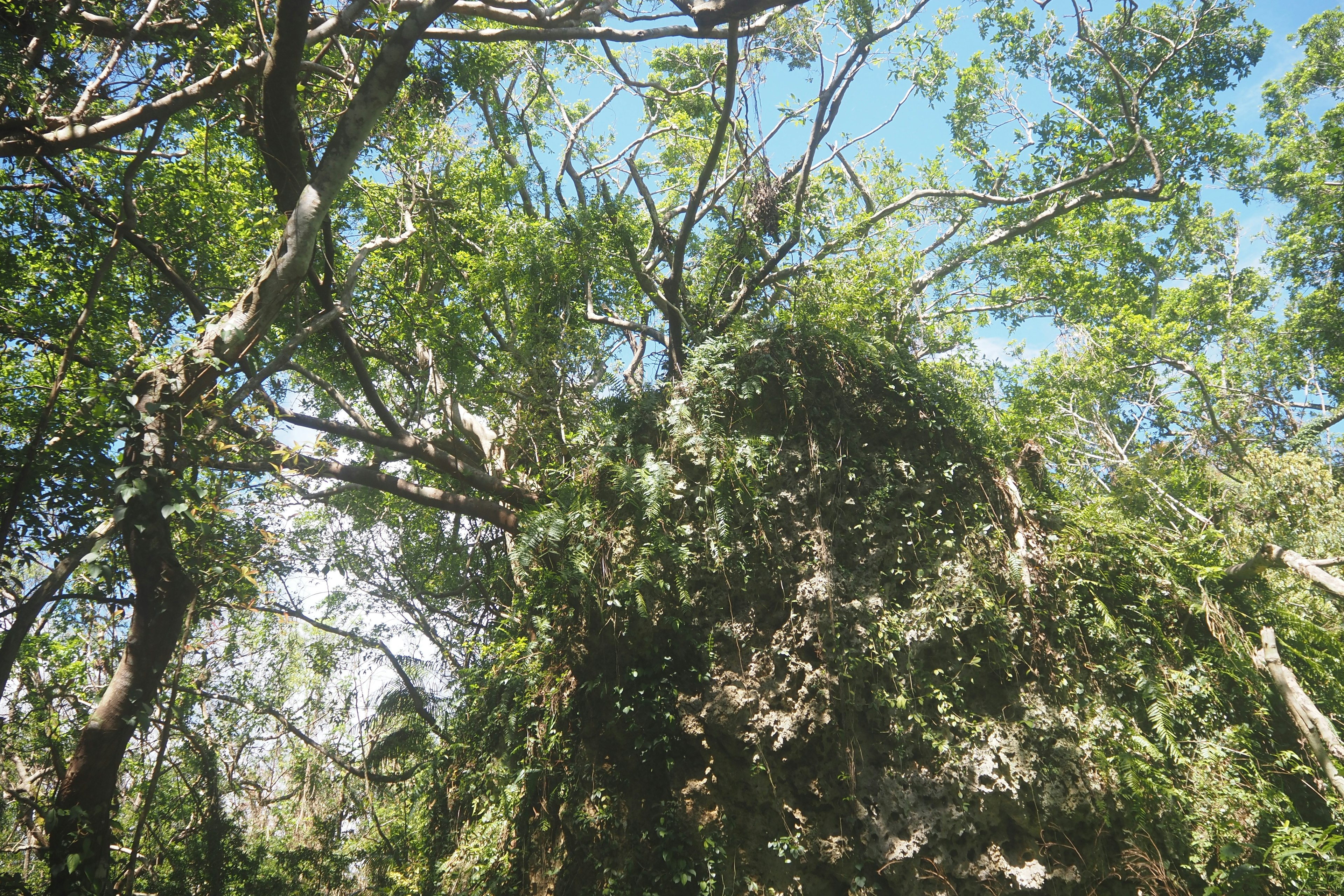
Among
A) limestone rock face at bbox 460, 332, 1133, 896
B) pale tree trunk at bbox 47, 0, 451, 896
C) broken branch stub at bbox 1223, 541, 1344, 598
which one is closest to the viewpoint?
pale tree trunk at bbox 47, 0, 451, 896

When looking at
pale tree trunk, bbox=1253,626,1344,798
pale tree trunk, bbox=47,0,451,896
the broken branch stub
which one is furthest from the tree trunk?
the broken branch stub

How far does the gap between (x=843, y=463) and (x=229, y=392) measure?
692cm

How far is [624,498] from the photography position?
6.34 m

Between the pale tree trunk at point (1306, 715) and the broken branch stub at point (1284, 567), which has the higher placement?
the broken branch stub at point (1284, 567)

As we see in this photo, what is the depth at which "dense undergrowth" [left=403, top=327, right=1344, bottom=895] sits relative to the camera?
4.93 m

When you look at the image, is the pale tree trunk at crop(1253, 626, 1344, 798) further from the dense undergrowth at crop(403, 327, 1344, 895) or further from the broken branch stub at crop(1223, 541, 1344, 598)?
the broken branch stub at crop(1223, 541, 1344, 598)

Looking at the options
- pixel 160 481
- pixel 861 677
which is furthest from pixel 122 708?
pixel 861 677

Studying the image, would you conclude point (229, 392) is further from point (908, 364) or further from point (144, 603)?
point (908, 364)

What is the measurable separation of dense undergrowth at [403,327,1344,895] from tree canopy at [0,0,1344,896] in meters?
0.03

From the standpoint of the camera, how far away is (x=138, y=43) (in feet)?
20.9

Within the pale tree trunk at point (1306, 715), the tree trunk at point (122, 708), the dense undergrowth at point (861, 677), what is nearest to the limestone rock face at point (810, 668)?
the dense undergrowth at point (861, 677)

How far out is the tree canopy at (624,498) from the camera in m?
5.03

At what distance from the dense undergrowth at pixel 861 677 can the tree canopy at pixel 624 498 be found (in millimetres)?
35

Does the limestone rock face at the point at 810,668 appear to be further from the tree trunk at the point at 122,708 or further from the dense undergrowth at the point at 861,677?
the tree trunk at the point at 122,708
